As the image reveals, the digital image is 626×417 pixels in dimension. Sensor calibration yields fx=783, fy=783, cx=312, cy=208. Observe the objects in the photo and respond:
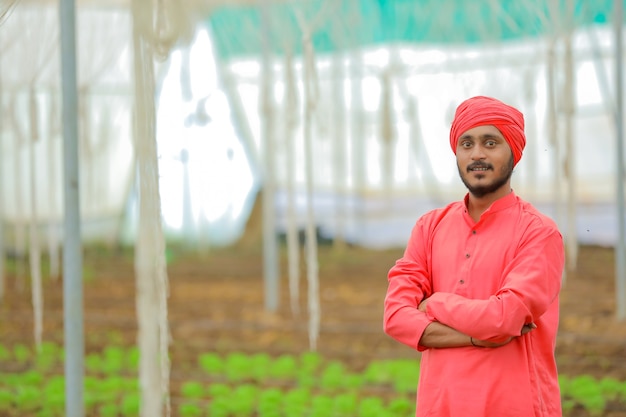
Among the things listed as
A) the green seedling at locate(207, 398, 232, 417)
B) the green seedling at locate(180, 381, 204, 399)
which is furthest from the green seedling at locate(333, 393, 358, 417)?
the green seedling at locate(180, 381, 204, 399)

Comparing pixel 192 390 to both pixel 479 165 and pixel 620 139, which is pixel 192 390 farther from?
pixel 620 139

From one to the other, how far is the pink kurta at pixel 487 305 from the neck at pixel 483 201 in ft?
0.07

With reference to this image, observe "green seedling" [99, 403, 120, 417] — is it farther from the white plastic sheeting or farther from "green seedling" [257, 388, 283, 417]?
the white plastic sheeting

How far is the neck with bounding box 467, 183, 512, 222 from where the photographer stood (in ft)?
6.67

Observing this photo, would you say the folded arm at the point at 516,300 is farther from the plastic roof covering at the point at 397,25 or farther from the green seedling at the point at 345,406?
the plastic roof covering at the point at 397,25

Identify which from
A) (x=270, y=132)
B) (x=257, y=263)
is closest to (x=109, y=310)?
(x=270, y=132)

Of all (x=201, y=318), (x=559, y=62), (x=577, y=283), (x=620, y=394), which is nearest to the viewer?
(x=620, y=394)

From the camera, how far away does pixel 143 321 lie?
318cm

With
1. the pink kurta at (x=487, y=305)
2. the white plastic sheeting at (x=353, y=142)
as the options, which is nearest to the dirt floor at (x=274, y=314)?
the white plastic sheeting at (x=353, y=142)

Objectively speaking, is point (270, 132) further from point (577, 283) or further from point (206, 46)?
point (206, 46)

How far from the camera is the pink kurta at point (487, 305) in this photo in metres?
1.90

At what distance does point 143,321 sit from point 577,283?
6524 millimetres

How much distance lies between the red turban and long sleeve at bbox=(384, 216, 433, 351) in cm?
31

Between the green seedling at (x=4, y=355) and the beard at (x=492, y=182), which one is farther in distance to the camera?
the green seedling at (x=4, y=355)
